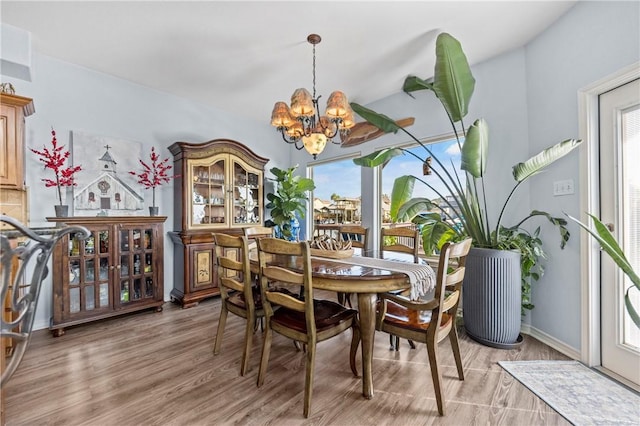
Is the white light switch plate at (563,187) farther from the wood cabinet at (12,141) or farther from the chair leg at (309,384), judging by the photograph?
the wood cabinet at (12,141)

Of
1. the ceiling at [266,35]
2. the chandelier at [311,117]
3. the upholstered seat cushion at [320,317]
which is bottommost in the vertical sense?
the upholstered seat cushion at [320,317]

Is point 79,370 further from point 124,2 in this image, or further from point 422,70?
point 422,70

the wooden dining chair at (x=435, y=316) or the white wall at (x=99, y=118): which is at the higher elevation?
the white wall at (x=99, y=118)

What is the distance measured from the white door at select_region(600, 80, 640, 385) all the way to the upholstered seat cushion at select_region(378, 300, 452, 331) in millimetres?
1163

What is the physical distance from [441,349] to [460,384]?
0.48 m

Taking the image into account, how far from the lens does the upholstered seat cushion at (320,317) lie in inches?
65.4

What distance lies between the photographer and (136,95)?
10.8 ft

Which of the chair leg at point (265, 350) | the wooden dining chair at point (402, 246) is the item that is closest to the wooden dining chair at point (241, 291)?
the chair leg at point (265, 350)

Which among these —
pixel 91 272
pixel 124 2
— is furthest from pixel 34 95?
pixel 91 272

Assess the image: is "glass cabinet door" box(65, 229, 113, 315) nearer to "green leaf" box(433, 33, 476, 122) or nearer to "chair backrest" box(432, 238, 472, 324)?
"chair backrest" box(432, 238, 472, 324)

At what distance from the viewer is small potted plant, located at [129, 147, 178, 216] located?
10.5 ft

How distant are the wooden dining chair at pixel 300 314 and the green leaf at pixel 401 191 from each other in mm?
1192

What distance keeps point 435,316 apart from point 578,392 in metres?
1.08

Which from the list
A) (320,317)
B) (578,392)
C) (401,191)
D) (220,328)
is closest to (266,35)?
(401,191)
